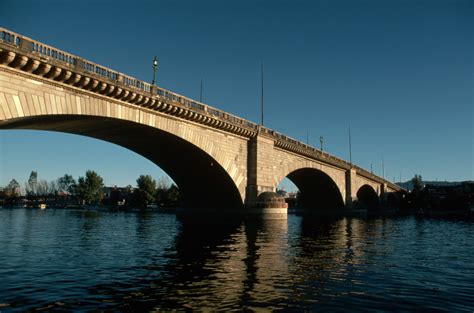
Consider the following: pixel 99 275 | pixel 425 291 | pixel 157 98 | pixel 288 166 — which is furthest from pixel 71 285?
pixel 288 166

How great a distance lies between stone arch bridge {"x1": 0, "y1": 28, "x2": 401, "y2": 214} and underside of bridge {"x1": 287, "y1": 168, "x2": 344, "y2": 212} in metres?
5.45

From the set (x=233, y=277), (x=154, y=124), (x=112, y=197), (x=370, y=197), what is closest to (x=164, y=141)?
(x=154, y=124)

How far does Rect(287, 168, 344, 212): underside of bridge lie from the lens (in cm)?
7394

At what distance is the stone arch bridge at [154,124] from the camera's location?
21219mm

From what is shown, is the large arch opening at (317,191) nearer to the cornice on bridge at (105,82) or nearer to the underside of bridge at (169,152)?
the underside of bridge at (169,152)

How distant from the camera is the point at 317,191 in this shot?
8525cm

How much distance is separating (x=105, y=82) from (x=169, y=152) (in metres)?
16.2

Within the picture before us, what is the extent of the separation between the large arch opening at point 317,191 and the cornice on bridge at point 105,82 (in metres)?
31.0

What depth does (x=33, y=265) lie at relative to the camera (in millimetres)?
16188

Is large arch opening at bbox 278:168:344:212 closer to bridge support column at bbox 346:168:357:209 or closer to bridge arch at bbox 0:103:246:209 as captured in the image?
bridge support column at bbox 346:168:357:209

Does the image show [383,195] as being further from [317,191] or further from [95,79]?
[95,79]

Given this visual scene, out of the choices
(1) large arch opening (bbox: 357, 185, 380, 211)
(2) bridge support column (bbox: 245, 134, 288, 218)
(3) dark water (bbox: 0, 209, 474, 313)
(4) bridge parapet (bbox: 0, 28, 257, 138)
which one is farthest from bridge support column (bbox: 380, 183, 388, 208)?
(3) dark water (bbox: 0, 209, 474, 313)

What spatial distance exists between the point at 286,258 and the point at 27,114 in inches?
660

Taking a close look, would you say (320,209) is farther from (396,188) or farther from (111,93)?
(111,93)
